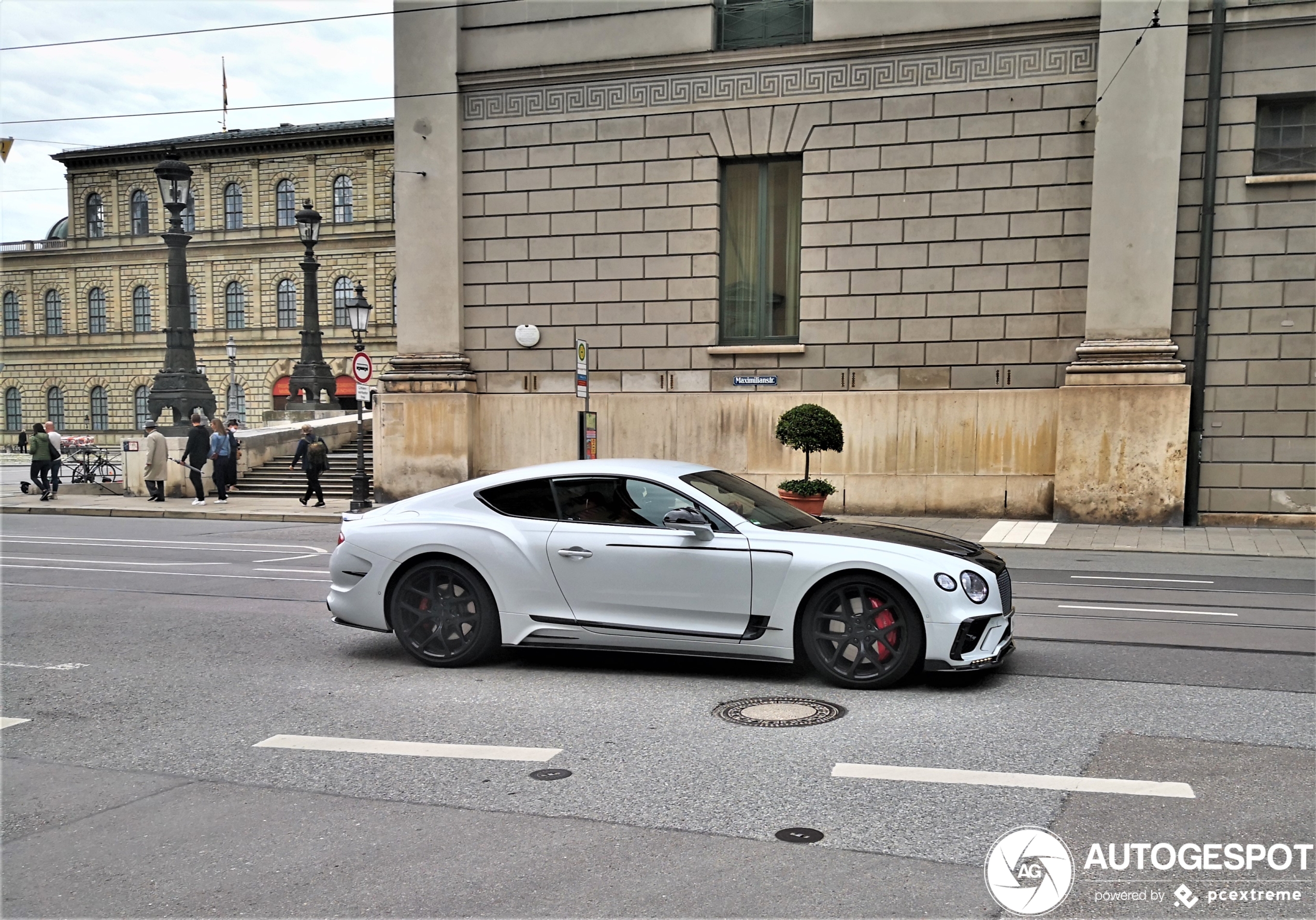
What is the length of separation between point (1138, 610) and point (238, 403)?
63.3m

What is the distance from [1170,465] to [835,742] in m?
14.4

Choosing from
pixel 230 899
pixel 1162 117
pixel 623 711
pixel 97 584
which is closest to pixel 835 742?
pixel 623 711

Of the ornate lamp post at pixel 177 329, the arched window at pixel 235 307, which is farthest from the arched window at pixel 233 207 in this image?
the ornate lamp post at pixel 177 329

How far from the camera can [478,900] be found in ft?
12.5

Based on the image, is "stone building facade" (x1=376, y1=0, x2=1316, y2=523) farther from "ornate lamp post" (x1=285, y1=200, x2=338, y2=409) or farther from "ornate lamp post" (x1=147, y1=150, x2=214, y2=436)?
"ornate lamp post" (x1=285, y1=200, x2=338, y2=409)

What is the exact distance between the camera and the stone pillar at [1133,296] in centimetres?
1791

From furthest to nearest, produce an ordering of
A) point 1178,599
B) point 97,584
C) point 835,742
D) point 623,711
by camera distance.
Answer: point 97,584 → point 1178,599 → point 623,711 → point 835,742

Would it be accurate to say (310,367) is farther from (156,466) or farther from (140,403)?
(140,403)

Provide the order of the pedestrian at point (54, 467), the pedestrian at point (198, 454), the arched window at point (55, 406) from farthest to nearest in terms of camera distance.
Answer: the arched window at point (55, 406), the pedestrian at point (54, 467), the pedestrian at point (198, 454)

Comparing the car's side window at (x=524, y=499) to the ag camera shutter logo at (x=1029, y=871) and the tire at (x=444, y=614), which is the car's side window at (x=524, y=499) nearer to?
the tire at (x=444, y=614)

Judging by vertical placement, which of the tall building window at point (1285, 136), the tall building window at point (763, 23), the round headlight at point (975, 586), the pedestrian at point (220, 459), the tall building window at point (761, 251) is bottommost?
the pedestrian at point (220, 459)

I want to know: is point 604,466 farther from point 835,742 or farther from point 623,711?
point 835,742

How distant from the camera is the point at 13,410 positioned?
72.6m

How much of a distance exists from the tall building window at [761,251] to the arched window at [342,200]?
47110 mm
